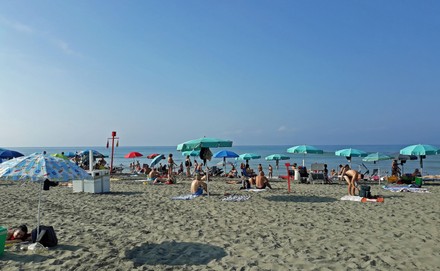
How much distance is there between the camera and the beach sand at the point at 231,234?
489cm

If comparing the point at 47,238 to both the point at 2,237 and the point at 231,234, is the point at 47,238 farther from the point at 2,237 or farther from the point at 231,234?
the point at 231,234

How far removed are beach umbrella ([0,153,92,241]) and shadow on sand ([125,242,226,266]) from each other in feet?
4.80

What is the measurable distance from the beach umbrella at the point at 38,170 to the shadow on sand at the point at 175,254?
4.80 ft

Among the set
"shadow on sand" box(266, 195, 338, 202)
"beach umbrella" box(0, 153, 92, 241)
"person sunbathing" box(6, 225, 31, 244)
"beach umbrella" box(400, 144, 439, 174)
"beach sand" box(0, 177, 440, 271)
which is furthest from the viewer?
"beach umbrella" box(400, 144, 439, 174)

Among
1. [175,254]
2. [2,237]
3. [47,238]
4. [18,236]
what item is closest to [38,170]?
[2,237]

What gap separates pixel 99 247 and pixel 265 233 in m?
2.99

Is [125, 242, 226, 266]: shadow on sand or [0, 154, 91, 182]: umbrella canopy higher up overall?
[0, 154, 91, 182]: umbrella canopy

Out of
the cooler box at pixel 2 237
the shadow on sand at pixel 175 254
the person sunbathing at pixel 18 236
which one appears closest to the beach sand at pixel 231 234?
the shadow on sand at pixel 175 254

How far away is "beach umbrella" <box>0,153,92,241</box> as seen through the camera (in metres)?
4.56

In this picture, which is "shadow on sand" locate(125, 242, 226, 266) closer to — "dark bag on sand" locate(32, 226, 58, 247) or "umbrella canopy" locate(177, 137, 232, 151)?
"dark bag on sand" locate(32, 226, 58, 247)

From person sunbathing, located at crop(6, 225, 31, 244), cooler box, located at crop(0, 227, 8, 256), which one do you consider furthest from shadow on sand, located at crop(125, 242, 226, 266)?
person sunbathing, located at crop(6, 225, 31, 244)

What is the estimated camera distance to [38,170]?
15.3 feet

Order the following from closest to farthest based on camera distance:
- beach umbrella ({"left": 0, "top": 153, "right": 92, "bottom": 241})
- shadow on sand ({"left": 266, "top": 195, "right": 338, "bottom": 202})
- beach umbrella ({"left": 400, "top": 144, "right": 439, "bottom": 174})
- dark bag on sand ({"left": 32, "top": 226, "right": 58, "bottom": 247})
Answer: beach umbrella ({"left": 0, "top": 153, "right": 92, "bottom": 241})
dark bag on sand ({"left": 32, "top": 226, "right": 58, "bottom": 247})
shadow on sand ({"left": 266, "top": 195, "right": 338, "bottom": 202})
beach umbrella ({"left": 400, "top": 144, "right": 439, "bottom": 174})

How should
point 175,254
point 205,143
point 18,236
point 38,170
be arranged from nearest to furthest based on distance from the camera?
point 38,170 → point 175,254 → point 18,236 → point 205,143
